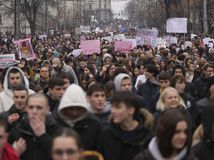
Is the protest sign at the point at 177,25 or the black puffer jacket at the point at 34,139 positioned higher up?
the protest sign at the point at 177,25

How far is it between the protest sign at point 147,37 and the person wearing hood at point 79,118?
1712cm

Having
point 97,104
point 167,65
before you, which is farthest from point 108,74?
point 97,104

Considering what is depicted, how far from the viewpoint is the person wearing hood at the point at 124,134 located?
5648 millimetres

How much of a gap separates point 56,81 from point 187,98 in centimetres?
218

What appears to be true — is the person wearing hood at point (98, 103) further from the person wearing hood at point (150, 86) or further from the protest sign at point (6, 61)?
the protest sign at point (6, 61)

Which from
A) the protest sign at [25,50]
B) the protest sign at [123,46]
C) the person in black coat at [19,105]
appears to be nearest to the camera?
the person in black coat at [19,105]

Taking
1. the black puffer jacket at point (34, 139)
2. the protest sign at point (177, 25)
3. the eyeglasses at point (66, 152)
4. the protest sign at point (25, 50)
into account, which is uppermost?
the protest sign at point (177, 25)

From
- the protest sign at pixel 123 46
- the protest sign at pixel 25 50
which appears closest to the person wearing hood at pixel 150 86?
the protest sign at pixel 25 50

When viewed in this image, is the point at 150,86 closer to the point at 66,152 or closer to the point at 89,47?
the point at 66,152

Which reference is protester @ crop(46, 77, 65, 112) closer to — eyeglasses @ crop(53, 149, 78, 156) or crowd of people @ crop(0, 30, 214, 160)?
crowd of people @ crop(0, 30, 214, 160)

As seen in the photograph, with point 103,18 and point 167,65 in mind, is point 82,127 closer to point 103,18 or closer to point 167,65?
point 167,65

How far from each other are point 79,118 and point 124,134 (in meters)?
0.61

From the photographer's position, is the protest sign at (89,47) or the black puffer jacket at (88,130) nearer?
the black puffer jacket at (88,130)

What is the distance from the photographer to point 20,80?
930cm
